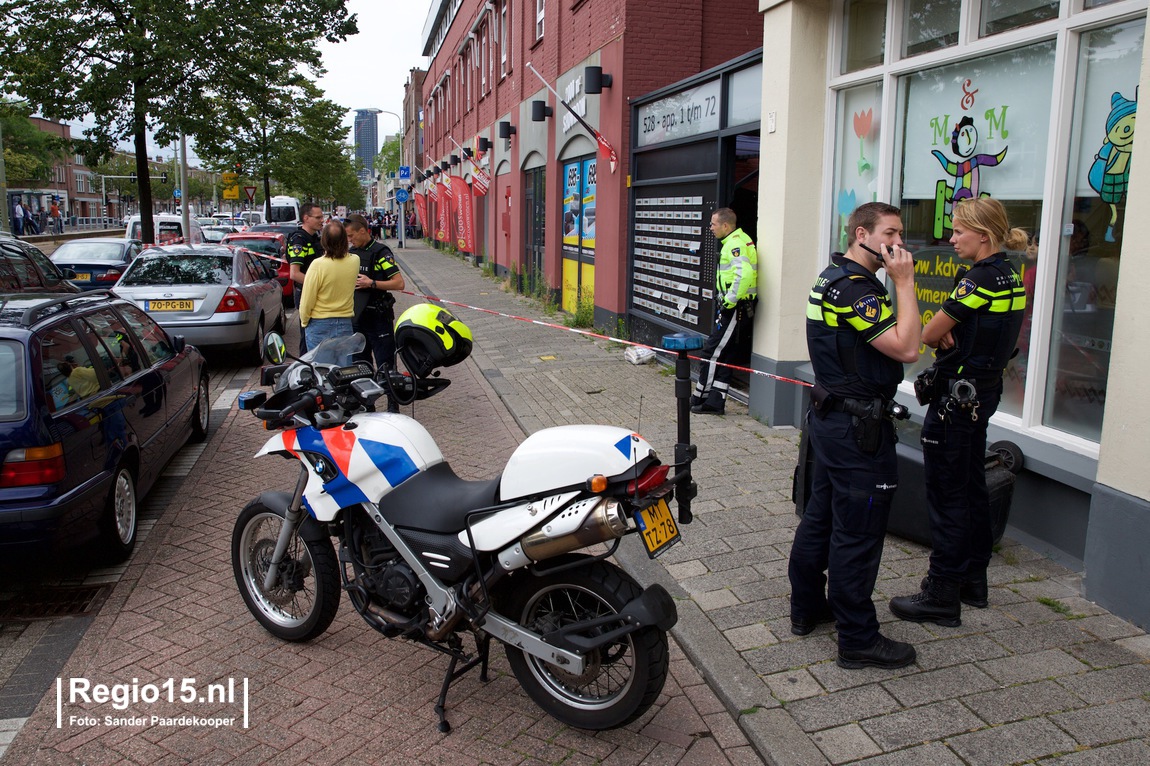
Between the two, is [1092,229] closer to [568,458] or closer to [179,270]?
[568,458]

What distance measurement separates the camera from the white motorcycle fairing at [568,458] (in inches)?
119

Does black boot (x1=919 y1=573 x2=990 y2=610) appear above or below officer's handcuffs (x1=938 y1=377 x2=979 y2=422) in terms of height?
below

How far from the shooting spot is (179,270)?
11492mm

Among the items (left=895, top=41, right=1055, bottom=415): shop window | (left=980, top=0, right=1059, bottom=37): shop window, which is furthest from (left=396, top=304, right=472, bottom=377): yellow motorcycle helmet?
(left=980, top=0, right=1059, bottom=37): shop window

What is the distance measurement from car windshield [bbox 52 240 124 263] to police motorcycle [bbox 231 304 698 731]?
16.1 meters

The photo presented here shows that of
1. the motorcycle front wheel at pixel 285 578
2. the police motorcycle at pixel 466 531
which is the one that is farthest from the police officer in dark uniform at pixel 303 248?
the police motorcycle at pixel 466 531

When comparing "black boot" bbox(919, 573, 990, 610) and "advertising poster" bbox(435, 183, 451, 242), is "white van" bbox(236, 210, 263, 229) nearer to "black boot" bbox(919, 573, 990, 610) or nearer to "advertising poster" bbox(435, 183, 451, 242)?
"advertising poster" bbox(435, 183, 451, 242)

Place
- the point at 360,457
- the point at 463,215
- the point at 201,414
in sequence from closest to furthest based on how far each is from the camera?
1. the point at 360,457
2. the point at 201,414
3. the point at 463,215

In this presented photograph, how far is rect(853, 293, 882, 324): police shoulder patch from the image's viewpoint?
348cm

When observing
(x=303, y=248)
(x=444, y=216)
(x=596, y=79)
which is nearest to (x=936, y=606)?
(x=303, y=248)

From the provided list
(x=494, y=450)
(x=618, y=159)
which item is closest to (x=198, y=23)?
(x=618, y=159)

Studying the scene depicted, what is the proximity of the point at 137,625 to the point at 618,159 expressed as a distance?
967 centimetres

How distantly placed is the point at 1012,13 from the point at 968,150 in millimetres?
865

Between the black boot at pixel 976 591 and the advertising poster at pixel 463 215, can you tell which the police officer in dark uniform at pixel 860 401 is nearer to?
the black boot at pixel 976 591
